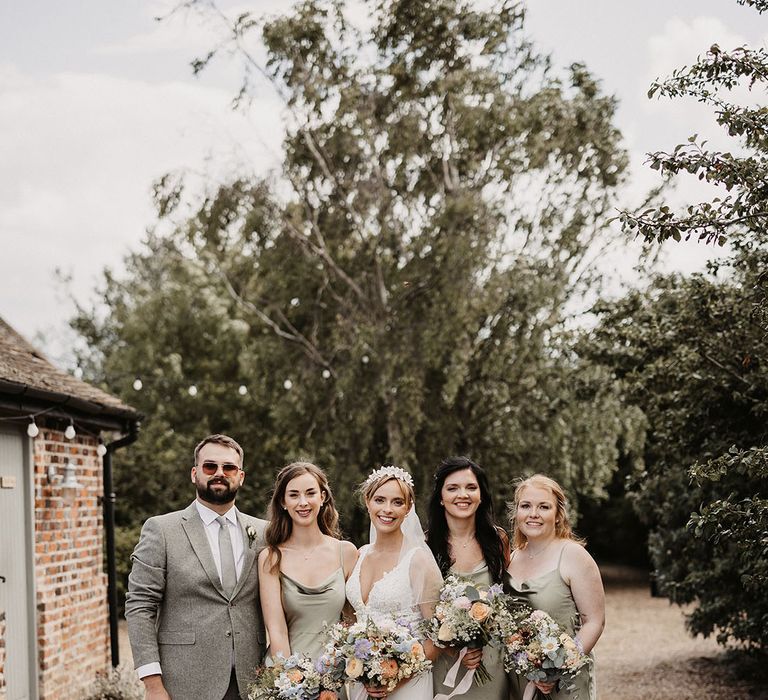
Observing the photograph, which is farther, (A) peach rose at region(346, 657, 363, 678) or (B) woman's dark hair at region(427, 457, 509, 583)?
(B) woman's dark hair at region(427, 457, 509, 583)

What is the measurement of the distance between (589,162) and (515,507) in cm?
1155

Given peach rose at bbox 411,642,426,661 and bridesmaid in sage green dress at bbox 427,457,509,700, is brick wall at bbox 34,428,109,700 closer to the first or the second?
bridesmaid in sage green dress at bbox 427,457,509,700

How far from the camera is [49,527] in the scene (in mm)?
8500

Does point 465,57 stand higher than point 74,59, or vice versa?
point 74,59

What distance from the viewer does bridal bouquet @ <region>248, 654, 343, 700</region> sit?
432cm

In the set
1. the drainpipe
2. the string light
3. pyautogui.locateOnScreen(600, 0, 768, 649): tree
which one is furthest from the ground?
the string light

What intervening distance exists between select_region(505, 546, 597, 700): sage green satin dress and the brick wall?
4.67 meters

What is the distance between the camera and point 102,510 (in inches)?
399

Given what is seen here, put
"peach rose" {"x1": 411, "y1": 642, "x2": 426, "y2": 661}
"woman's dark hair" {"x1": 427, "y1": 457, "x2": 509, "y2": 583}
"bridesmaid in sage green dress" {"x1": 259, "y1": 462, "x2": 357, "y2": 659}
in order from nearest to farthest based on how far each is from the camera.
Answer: "peach rose" {"x1": 411, "y1": 642, "x2": 426, "y2": 661}, "bridesmaid in sage green dress" {"x1": 259, "y1": 462, "x2": 357, "y2": 659}, "woman's dark hair" {"x1": 427, "y1": 457, "x2": 509, "y2": 583}

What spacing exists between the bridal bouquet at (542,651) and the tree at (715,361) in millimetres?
1111

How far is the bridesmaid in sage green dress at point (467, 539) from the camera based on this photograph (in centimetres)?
504

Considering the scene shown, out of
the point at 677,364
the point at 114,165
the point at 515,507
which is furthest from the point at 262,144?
the point at 515,507

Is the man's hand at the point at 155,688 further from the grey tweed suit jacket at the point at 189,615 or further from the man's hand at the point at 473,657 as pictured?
the man's hand at the point at 473,657

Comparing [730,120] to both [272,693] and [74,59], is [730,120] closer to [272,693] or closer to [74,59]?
[272,693]
